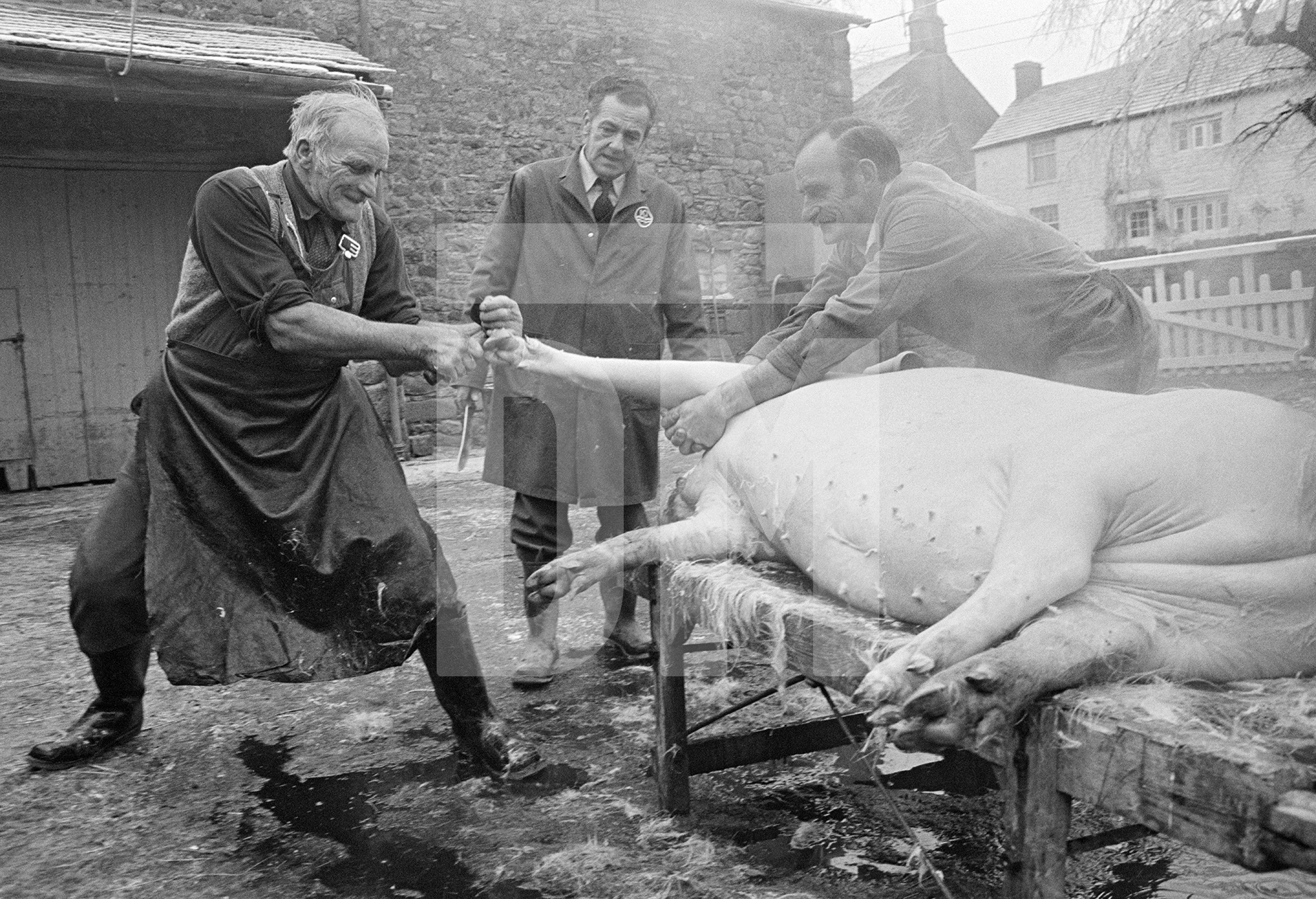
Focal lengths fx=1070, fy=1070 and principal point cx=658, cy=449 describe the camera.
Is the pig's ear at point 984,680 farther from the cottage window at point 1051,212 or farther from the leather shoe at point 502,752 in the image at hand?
the cottage window at point 1051,212

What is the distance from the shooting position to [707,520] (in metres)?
2.71

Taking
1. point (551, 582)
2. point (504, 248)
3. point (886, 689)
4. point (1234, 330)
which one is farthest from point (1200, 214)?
point (886, 689)

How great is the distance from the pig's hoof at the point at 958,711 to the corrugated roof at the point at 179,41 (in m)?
7.04

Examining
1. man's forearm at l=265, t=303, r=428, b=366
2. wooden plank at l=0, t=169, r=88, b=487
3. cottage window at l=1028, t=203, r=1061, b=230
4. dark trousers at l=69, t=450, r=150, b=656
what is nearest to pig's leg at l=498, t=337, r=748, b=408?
man's forearm at l=265, t=303, r=428, b=366

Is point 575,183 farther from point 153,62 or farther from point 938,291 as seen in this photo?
point 153,62

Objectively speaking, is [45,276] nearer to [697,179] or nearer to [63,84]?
[63,84]

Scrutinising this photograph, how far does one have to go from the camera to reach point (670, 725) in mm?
2598

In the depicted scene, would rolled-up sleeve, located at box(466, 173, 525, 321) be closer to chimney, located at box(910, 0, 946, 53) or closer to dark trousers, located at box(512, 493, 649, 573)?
dark trousers, located at box(512, 493, 649, 573)

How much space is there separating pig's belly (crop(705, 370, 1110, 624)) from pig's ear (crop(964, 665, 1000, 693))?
42 centimetres

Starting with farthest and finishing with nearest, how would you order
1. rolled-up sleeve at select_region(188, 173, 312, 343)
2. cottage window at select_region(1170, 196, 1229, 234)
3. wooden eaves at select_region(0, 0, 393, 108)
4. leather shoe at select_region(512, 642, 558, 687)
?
cottage window at select_region(1170, 196, 1229, 234) → wooden eaves at select_region(0, 0, 393, 108) → leather shoe at select_region(512, 642, 558, 687) → rolled-up sleeve at select_region(188, 173, 312, 343)

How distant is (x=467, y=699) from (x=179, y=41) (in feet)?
21.7

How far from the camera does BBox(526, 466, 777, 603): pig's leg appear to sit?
8.34 ft

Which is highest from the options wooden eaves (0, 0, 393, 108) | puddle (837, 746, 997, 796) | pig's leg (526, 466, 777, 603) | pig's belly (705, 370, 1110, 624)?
wooden eaves (0, 0, 393, 108)

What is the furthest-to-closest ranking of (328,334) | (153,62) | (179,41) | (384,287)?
(179,41) < (153,62) < (384,287) < (328,334)
